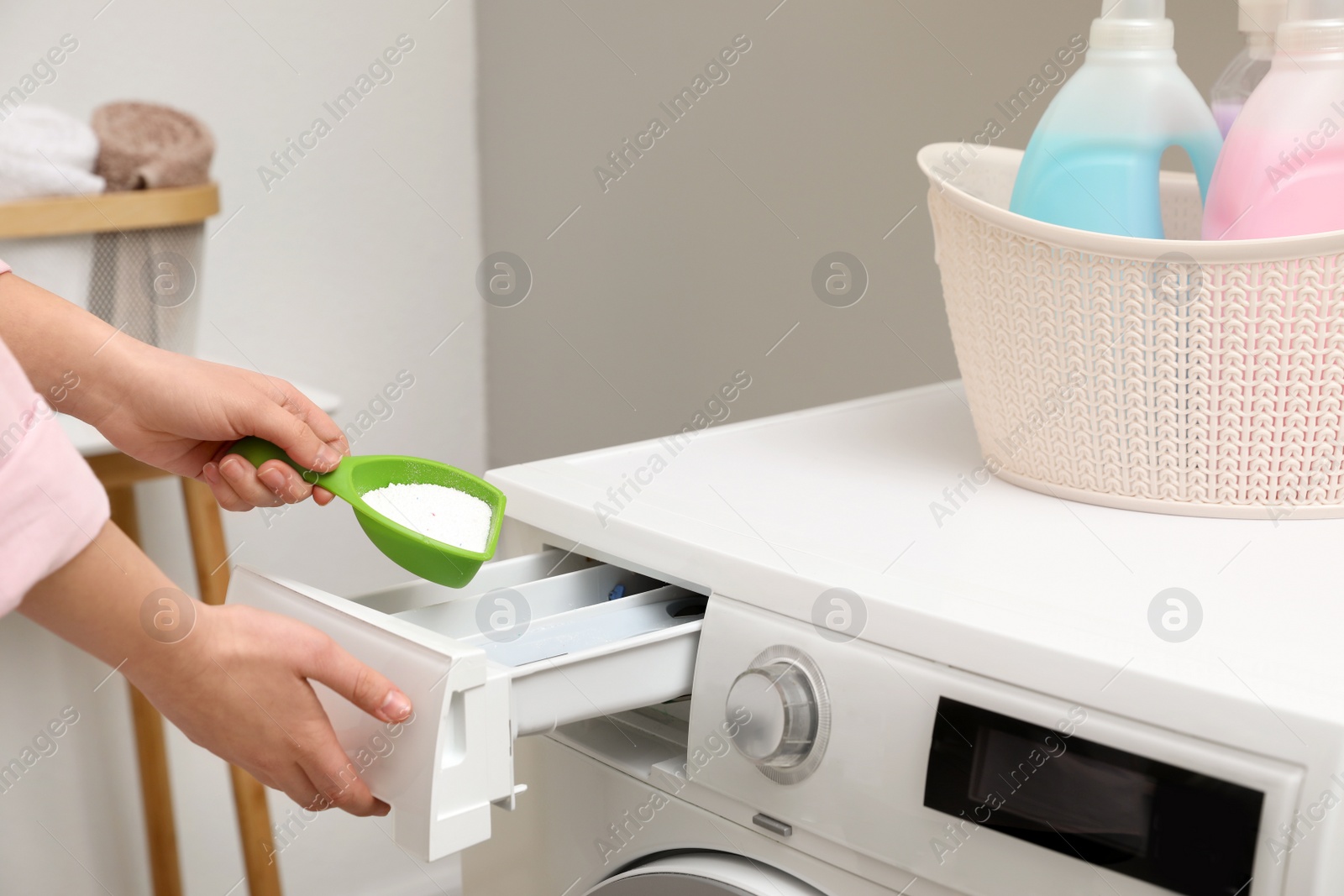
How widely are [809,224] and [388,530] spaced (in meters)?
0.88

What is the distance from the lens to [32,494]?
1.56 feet

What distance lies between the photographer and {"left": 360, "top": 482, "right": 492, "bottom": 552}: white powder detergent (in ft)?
2.19

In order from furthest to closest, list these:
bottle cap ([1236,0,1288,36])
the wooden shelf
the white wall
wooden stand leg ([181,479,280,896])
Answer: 1. the white wall
2. wooden stand leg ([181,479,280,896])
3. the wooden shelf
4. bottle cap ([1236,0,1288,36])

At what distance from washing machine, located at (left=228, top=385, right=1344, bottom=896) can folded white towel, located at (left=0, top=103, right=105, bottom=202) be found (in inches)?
29.6

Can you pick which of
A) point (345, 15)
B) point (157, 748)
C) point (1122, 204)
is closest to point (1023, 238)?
point (1122, 204)

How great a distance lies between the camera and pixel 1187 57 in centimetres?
101

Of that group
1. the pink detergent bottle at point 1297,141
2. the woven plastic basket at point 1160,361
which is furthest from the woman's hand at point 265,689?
the pink detergent bottle at point 1297,141

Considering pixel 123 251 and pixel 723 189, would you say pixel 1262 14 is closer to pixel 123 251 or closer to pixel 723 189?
pixel 723 189

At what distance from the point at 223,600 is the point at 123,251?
1.37 ft

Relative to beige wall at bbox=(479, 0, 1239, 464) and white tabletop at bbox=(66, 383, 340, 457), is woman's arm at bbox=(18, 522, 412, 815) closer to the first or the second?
white tabletop at bbox=(66, 383, 340, 457)

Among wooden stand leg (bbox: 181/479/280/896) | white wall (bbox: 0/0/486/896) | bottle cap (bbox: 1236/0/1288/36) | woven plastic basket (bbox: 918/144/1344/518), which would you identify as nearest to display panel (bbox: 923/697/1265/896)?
woven plastic basket (bbox: 918/144/1344/518)

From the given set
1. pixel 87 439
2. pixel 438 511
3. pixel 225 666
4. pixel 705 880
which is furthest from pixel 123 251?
pixel 705 880

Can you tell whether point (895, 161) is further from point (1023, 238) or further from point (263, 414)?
point (263, 414)

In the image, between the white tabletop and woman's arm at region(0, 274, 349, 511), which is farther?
the white tabletop
